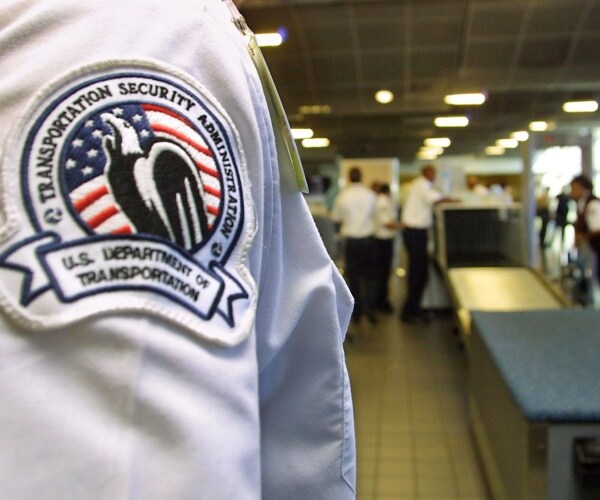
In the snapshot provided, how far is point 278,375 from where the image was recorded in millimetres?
551

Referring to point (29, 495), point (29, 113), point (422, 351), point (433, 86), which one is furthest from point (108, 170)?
point (433, 86)

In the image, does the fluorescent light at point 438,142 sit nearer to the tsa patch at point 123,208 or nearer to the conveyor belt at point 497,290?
the conveyor belt at point 497,290

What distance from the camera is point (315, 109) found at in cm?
1143

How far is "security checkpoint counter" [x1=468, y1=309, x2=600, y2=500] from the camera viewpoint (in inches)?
70.2

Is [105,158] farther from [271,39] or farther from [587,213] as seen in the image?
[271,39]

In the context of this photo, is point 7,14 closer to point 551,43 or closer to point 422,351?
point 422,351

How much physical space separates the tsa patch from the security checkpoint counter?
1588 millimetres

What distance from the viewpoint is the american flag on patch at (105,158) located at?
38 cm

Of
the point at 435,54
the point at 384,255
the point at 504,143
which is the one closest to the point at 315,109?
the point at 435,54

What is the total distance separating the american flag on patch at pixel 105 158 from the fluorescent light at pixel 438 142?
57.8 ft

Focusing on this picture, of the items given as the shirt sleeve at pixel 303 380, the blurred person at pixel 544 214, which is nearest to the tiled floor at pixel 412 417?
the shirt sleeve at pixel 303 380

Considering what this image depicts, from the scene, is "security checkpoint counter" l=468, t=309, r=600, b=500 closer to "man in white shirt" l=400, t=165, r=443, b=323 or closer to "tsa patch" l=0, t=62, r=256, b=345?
"tsa patch" l=0, t=62, r=256, b=345

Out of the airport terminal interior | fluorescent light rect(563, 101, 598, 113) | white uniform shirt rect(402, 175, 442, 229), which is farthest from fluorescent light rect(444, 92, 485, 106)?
white uniform shirt rect(402, 175, 442, 229)

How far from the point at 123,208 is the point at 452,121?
13.4 m
